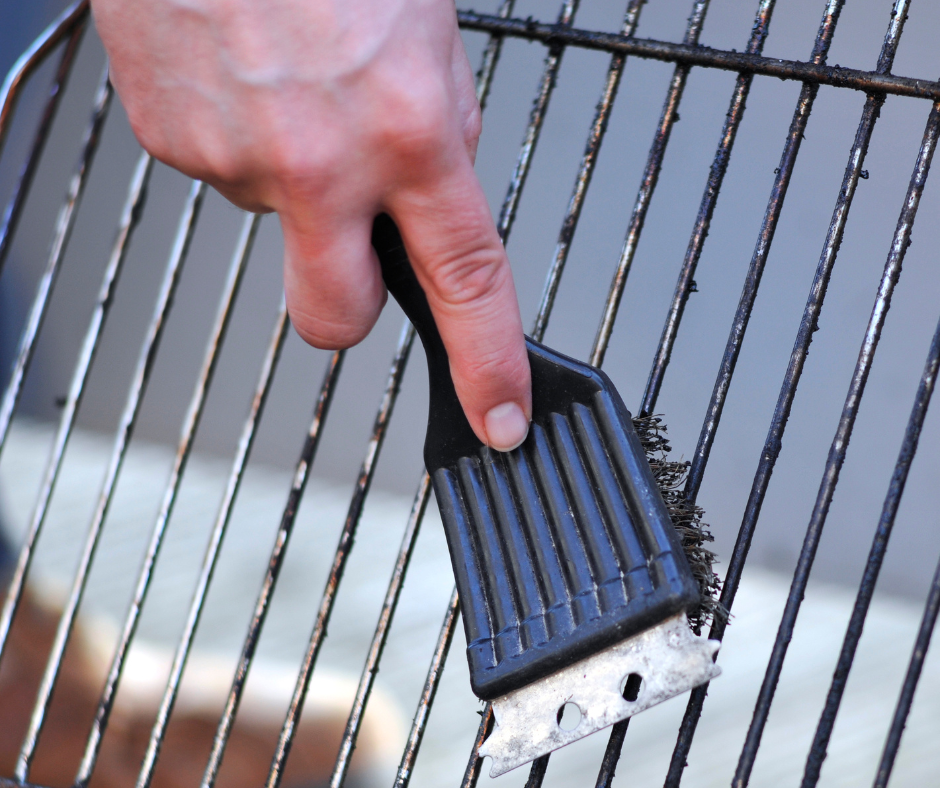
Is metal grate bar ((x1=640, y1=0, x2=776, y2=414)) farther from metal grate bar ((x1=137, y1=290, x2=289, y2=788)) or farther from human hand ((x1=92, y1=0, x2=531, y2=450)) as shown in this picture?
metal grate bar ((x1=137, y1=290, x2=289, y2=788))

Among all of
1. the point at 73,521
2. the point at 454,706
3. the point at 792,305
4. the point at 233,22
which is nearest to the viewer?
the point at 233,22

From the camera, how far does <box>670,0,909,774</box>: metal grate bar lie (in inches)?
23.5

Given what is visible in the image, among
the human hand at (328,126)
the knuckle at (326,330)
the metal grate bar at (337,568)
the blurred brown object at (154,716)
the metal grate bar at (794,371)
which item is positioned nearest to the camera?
the human hand at (328,126)

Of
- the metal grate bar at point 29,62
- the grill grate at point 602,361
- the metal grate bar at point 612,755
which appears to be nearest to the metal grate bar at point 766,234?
the grill grate at point 602,361

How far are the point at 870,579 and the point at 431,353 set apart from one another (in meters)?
0.38

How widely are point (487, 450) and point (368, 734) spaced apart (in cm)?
145

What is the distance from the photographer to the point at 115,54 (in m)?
0.43

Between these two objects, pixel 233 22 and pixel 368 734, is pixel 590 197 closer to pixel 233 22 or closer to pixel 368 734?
pixel 368 734

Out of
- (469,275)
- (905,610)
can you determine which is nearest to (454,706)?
(905,610)

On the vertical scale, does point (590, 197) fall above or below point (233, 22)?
above

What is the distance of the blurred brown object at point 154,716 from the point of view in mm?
1495

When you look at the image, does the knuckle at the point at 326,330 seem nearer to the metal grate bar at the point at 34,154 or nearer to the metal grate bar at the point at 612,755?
the metal grate bar at the point at 612,755

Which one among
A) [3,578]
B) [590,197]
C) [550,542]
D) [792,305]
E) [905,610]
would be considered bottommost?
[3,578]

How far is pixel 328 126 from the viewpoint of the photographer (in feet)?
1.31
